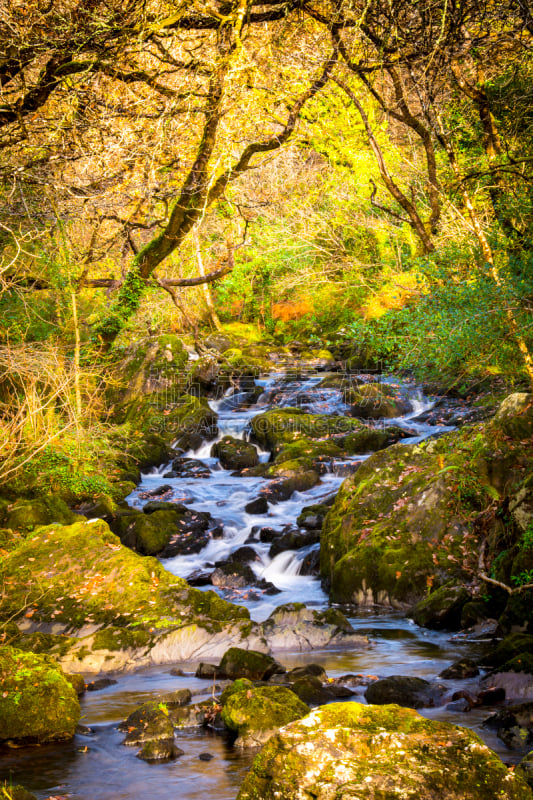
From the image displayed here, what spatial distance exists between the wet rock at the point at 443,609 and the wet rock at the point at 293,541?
326cm

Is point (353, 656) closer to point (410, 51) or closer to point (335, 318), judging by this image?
point (410, 51)

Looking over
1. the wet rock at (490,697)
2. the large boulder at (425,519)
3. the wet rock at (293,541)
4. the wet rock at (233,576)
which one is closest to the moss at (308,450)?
the wet rock at (293,541)

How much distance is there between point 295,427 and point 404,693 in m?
12.0

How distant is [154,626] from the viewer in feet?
25.5

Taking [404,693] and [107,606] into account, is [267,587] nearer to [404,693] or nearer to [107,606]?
[107,606]

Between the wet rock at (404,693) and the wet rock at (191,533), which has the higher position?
the wet rock at (404,693)

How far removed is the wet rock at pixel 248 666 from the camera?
6621 millimetres

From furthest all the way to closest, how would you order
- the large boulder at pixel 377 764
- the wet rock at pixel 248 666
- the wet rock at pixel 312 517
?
the wet rock at pixel 312 517
the wet rock at pixel 248 666
the large boulder at pixel 377 764

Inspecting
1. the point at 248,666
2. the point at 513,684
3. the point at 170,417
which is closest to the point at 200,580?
the point at 248,666

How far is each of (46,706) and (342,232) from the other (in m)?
16.5

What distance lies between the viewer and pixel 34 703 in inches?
213

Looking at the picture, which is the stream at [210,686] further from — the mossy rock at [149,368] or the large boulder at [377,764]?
the mossy rock at [149,368]

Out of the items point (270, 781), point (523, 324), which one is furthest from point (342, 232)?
point (270, 781)

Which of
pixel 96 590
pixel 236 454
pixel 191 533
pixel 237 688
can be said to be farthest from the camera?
pixel 236 454
